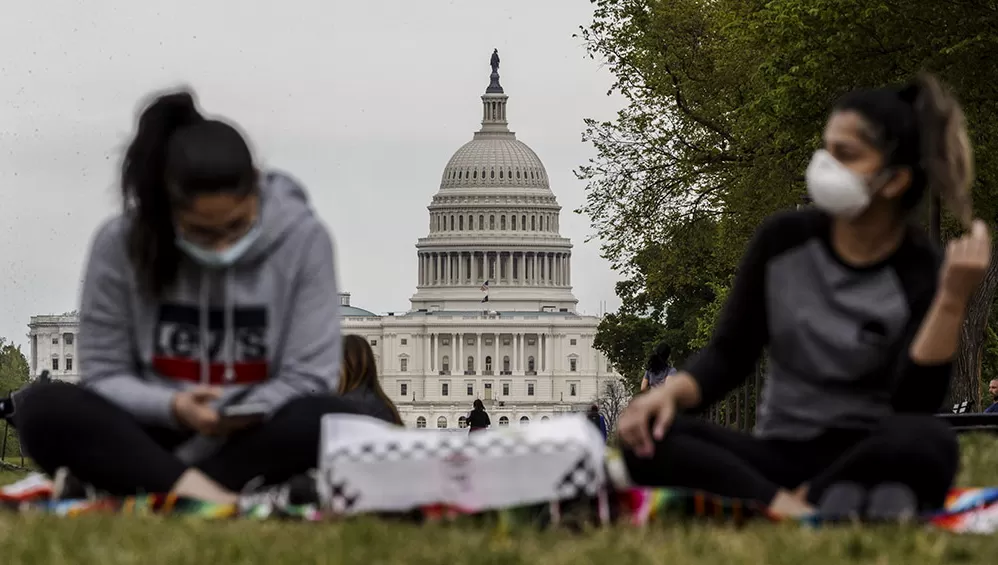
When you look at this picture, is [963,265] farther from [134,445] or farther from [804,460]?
[134,445]

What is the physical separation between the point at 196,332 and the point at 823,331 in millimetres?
1962

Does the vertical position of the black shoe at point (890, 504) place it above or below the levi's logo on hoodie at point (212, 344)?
below

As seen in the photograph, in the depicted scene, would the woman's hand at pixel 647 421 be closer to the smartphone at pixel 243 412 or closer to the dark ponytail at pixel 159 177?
the smartphone at pixel 243 412

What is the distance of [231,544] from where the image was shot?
657 cm

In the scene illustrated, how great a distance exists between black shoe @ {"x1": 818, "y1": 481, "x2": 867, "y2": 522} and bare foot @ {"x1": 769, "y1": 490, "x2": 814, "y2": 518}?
5 centimetres

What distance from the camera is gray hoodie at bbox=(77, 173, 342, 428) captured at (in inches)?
313

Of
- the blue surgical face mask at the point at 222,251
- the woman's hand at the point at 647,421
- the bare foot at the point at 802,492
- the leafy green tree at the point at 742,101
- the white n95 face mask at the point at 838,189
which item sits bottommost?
the bare foot at the point at 802,492

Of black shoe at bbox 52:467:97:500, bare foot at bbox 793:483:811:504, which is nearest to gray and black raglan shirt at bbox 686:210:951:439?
bare foot at bbox 793:483:811:504

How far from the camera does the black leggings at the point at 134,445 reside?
7.77m

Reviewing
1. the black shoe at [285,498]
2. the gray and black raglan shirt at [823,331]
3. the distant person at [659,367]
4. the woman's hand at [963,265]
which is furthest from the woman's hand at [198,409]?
the distant person at [659,367]

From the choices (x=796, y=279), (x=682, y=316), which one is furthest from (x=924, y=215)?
(x=682, y=316)

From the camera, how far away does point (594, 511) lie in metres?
7.37

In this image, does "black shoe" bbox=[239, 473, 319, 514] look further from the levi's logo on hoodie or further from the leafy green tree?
the leafy green tree

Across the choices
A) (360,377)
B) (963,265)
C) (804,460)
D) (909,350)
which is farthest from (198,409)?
(360,377)
